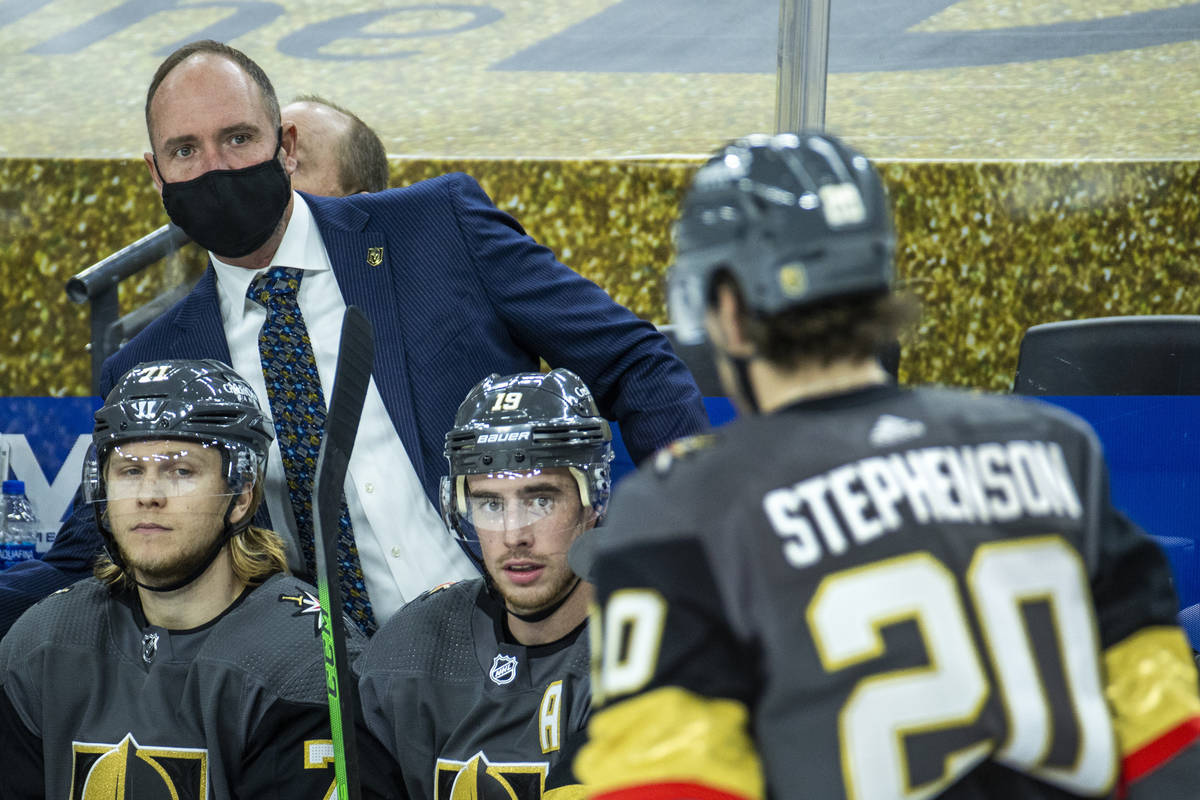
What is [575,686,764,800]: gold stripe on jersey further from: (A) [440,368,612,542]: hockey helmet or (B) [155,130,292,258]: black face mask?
(B) [155,130,292,258]: black face mask

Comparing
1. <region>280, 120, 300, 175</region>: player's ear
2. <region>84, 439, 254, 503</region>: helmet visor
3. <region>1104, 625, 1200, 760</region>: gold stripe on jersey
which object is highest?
<region>280, 120, 300, 175</region>: player's ear

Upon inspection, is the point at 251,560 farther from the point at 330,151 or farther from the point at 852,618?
the point at 852,618

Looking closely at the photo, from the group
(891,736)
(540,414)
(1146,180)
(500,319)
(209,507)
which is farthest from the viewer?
(1146,180)

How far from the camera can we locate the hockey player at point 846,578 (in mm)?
868

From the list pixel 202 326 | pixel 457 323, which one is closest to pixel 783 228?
pixel 457 323

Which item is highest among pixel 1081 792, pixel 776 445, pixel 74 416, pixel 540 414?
pixel 776 445

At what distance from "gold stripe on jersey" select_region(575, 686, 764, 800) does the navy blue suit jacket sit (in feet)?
4.03

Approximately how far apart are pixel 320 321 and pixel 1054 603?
5.02 ft

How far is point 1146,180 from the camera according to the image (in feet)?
8.62

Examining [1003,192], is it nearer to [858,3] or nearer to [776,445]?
[858,3]

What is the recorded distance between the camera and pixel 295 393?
222 centimetres

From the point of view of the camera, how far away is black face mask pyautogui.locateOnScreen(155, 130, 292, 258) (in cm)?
210

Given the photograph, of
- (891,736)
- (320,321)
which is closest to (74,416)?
(320,321)

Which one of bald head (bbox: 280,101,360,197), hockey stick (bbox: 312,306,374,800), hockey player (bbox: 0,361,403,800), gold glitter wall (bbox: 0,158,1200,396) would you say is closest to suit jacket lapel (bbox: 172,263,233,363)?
hockey player (bbox: 0,361,403,800)
